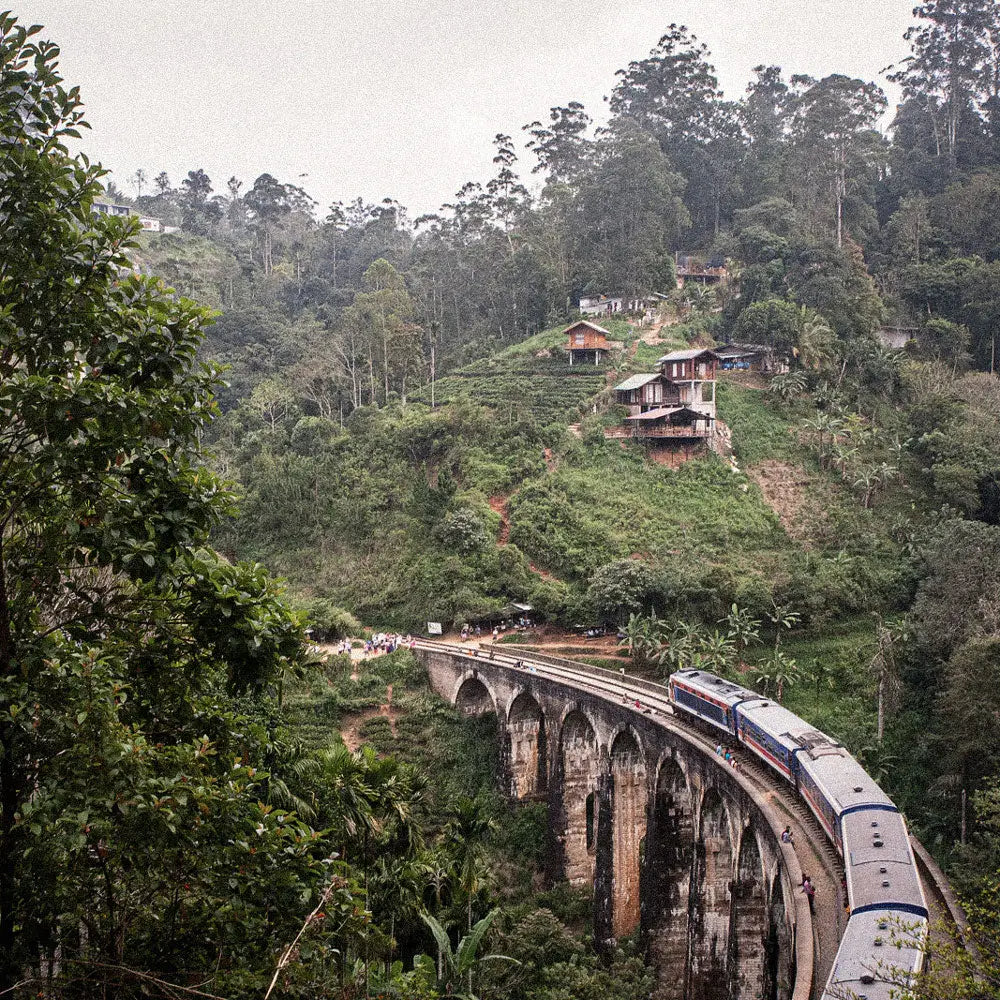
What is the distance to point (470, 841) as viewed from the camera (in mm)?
19016

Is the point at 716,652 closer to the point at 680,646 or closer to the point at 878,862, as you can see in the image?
the point at 680,646

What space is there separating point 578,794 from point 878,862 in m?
17.0

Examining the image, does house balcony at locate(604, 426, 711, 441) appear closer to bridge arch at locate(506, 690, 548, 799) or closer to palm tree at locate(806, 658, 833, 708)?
palm tree at locate(806, 658, 833, 708)

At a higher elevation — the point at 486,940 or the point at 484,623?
the point at 484,623

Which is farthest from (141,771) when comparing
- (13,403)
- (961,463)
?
(961,463)

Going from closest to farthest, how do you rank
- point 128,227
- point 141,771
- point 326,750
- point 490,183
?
point 141,771 < point 128,227 < point 326,750 < point 490,183

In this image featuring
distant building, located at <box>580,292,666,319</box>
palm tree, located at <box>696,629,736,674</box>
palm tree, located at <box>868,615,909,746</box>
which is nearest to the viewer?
palm tree, located at <box>868,615,909,746</box>

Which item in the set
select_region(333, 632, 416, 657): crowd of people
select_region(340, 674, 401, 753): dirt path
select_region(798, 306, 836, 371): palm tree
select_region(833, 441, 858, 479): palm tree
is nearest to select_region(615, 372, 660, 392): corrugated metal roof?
select_region(798, 306, 836, 371): palm tree

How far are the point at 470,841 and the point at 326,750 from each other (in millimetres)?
4796

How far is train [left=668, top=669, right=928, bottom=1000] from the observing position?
12.3 metres

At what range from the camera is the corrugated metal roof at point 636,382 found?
52.5 metres

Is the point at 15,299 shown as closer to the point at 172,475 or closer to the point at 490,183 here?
the point at 172,475

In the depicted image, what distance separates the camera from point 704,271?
67562 millimetres

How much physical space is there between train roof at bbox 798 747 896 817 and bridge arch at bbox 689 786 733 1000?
147 inches
